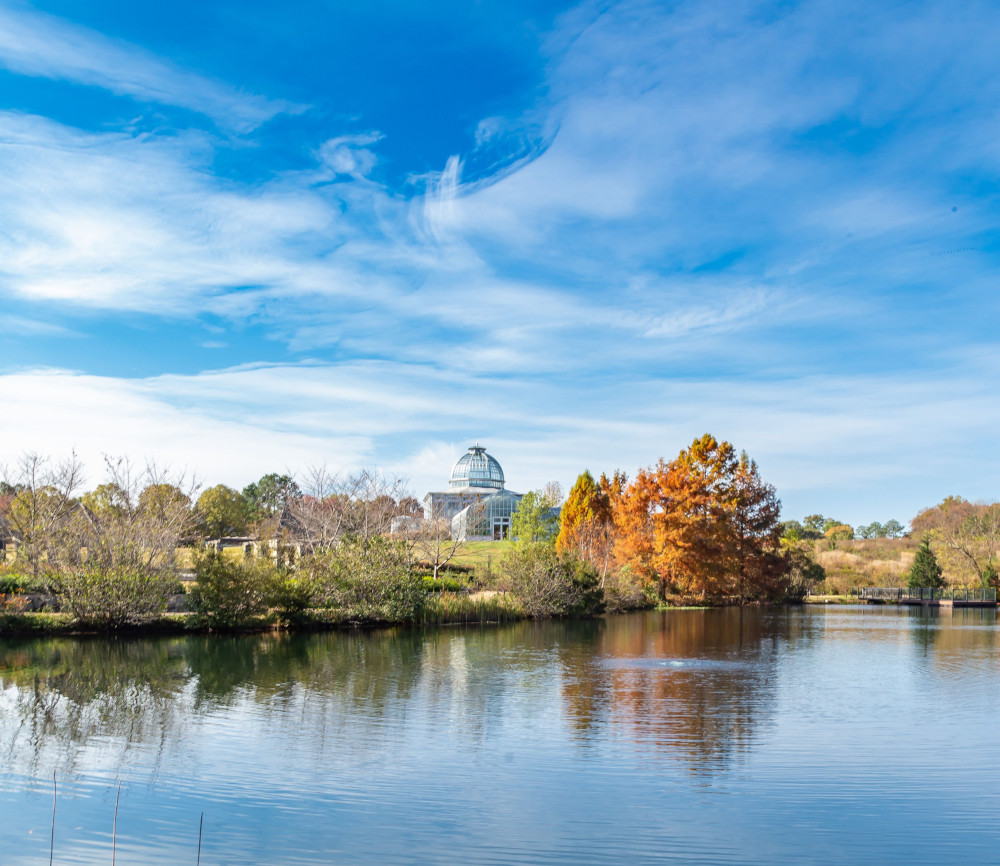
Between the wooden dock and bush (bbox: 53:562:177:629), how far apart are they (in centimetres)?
4930

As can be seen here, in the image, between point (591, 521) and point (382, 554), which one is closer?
point (382, 554)

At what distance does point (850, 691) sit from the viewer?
18.0 meters

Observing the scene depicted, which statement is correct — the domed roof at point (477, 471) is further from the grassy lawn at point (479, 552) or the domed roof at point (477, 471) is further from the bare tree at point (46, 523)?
the bare tree at point (46, 523)

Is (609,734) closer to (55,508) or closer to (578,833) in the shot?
(578,833)

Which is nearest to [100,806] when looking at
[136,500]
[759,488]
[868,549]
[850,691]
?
[850,691]

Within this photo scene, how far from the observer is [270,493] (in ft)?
288

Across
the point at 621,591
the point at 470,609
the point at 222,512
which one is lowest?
the point at 470,609

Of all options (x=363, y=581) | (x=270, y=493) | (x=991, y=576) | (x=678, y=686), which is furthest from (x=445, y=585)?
(x=270, y=493)

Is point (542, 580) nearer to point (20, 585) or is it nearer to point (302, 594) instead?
point (302, 594)

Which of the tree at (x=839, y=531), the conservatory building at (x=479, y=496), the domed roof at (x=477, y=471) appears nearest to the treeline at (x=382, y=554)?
the conservatory building at (x=479, y=496)

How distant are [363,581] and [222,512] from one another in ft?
121

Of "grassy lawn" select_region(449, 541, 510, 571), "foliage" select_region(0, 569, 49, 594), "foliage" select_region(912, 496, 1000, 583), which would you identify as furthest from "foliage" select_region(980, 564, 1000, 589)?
"foliage" select_region(0, 569, 49, 594)

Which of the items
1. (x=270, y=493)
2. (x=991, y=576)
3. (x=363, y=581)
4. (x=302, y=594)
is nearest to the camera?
(x=302, y=594)

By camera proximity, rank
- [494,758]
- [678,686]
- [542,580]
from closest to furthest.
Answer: [494,758] < [678,686] < [542,580]
